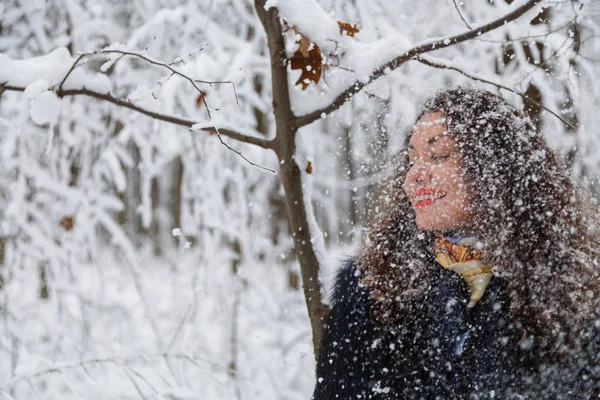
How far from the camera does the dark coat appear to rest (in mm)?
1640

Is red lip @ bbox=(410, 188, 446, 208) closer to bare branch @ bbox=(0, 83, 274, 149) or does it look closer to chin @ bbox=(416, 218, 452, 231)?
A: chin @ bbox=(416, 218, 452, 231)

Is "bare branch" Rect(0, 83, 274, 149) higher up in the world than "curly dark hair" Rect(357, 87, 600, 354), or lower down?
higher up

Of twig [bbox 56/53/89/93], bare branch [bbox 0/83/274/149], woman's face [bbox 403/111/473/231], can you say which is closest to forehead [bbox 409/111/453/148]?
woman's face [bbox 403/111/473/231]

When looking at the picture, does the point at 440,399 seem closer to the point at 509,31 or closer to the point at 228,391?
the point at 228,391

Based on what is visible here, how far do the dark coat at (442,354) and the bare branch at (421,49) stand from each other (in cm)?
58

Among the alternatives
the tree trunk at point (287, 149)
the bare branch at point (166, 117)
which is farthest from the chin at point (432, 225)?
the bare branch at point (166, 117)

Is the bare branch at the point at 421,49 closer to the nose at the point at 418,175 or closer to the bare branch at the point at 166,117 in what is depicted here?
the bare branch at the point at 166,117

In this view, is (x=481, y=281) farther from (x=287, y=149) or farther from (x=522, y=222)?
(x=287, y=149)

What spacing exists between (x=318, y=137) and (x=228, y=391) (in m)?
2.22

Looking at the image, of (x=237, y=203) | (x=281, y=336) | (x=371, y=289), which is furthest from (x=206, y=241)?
(x=371, y=289)

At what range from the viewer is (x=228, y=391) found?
318 cm

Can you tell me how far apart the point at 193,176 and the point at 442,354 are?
2.66 meters

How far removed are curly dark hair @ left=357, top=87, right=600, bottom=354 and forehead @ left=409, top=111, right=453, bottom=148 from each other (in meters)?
0.02

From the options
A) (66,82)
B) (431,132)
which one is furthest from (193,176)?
(431,132)
